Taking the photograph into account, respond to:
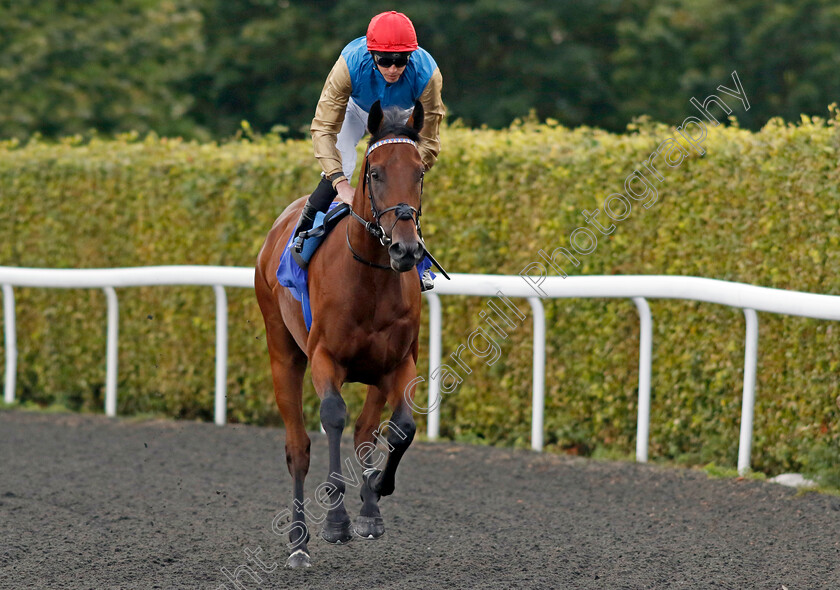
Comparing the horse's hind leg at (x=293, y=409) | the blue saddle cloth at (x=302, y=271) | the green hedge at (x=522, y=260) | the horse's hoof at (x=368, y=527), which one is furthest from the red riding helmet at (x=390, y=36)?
the green hedge at (x=522, y=260)

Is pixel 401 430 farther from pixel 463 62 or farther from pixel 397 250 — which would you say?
pixel 463 62

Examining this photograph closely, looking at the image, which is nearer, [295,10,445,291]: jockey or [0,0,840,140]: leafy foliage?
[295,10,445,291]: jockey

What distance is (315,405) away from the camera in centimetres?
892

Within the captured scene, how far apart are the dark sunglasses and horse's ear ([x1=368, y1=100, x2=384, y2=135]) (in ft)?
1.01

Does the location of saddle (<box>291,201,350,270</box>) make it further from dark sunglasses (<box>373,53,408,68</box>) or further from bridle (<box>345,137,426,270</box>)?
dark sunglasses (<box>373,53,408,68</box>)

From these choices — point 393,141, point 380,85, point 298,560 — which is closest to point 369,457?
point 298,560

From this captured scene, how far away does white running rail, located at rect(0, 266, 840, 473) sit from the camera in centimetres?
627

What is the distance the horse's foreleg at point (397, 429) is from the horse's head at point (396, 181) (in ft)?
2.43

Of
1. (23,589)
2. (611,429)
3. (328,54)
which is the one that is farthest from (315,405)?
(328,54)

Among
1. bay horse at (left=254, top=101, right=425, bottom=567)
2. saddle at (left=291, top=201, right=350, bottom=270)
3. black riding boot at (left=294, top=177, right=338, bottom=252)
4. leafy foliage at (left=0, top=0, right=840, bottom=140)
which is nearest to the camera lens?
bay horse at (left=254, top=101, right=425, bottom=567)

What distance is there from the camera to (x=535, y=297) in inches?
292

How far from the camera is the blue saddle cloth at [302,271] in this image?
5141mm

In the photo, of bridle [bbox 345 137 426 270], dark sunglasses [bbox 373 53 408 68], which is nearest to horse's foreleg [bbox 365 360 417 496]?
bridle [bbox 345 137 426 270]

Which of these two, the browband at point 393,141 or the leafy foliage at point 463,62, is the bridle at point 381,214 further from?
the leafy foliage at point 463,62
